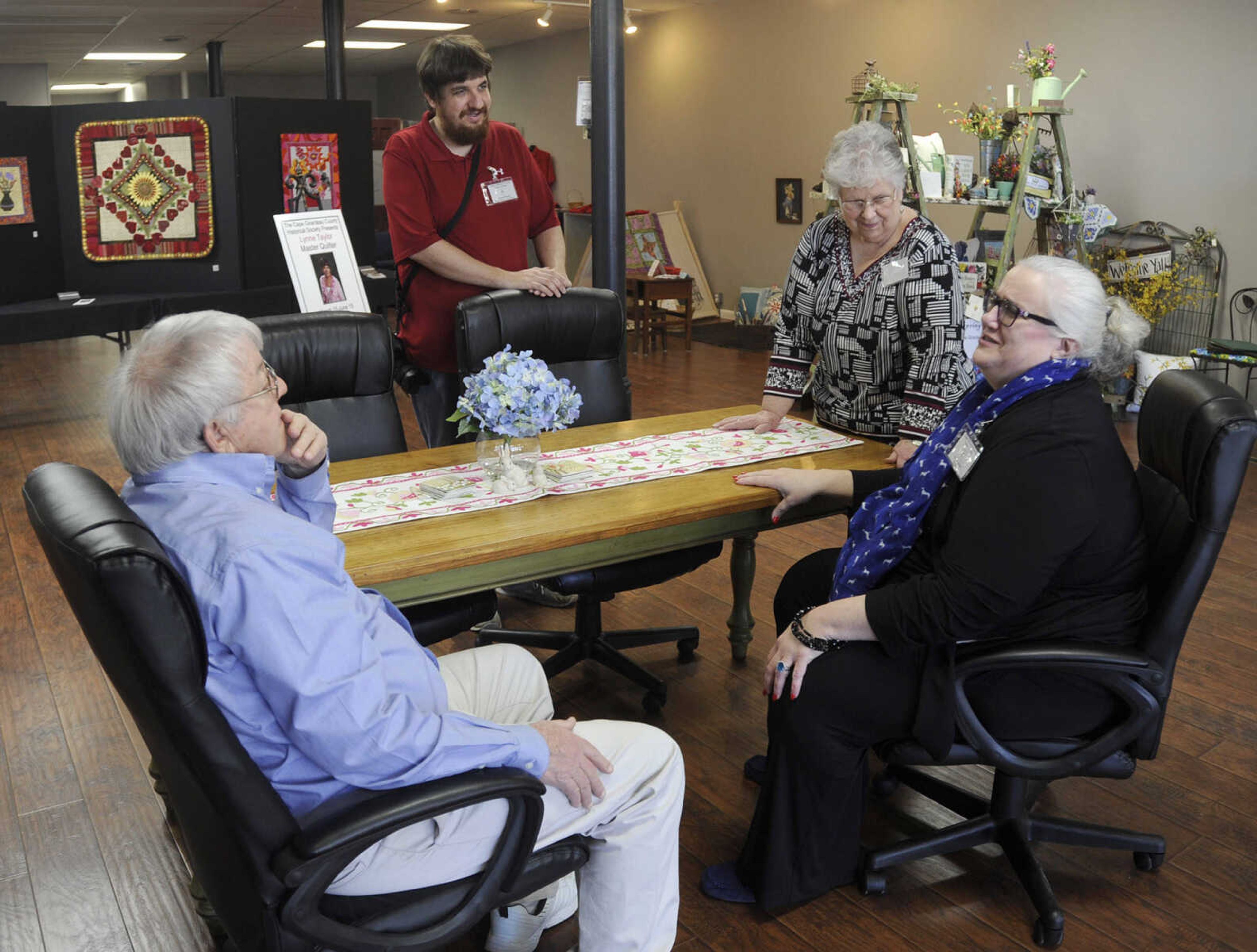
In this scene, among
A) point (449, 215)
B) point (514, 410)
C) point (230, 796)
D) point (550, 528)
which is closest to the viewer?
point (230, 796)

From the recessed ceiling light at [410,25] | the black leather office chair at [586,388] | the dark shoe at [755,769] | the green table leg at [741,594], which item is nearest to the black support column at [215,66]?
the recessed ceiling light at [410,25]

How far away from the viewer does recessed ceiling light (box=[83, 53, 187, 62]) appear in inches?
558

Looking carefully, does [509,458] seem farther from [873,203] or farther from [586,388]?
[873,203]

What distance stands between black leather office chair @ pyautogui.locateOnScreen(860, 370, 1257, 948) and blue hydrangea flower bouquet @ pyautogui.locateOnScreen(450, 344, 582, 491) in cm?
94

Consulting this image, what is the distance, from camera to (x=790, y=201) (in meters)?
9.58

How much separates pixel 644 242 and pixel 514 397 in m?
7.93

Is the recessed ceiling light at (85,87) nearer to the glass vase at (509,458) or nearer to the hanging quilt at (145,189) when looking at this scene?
the hanging quilt at (145,189)

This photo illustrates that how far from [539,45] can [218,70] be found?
12.6 feet

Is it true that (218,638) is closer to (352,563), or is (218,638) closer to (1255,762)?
(352,563)

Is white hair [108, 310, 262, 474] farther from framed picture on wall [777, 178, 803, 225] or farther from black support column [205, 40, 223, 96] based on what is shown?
black support column [205, 40, 223, 96]

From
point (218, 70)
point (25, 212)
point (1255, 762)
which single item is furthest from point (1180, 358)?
point (218, 70)

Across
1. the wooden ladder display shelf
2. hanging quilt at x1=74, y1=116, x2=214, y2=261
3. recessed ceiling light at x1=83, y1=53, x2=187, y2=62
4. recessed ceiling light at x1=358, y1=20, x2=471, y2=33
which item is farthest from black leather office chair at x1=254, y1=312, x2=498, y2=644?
recessed ceiling light at x1=83, y1=53, x2=187, y2=62

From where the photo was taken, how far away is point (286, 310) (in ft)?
22.3

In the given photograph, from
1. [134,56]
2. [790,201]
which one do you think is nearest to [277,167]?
[790,201]
